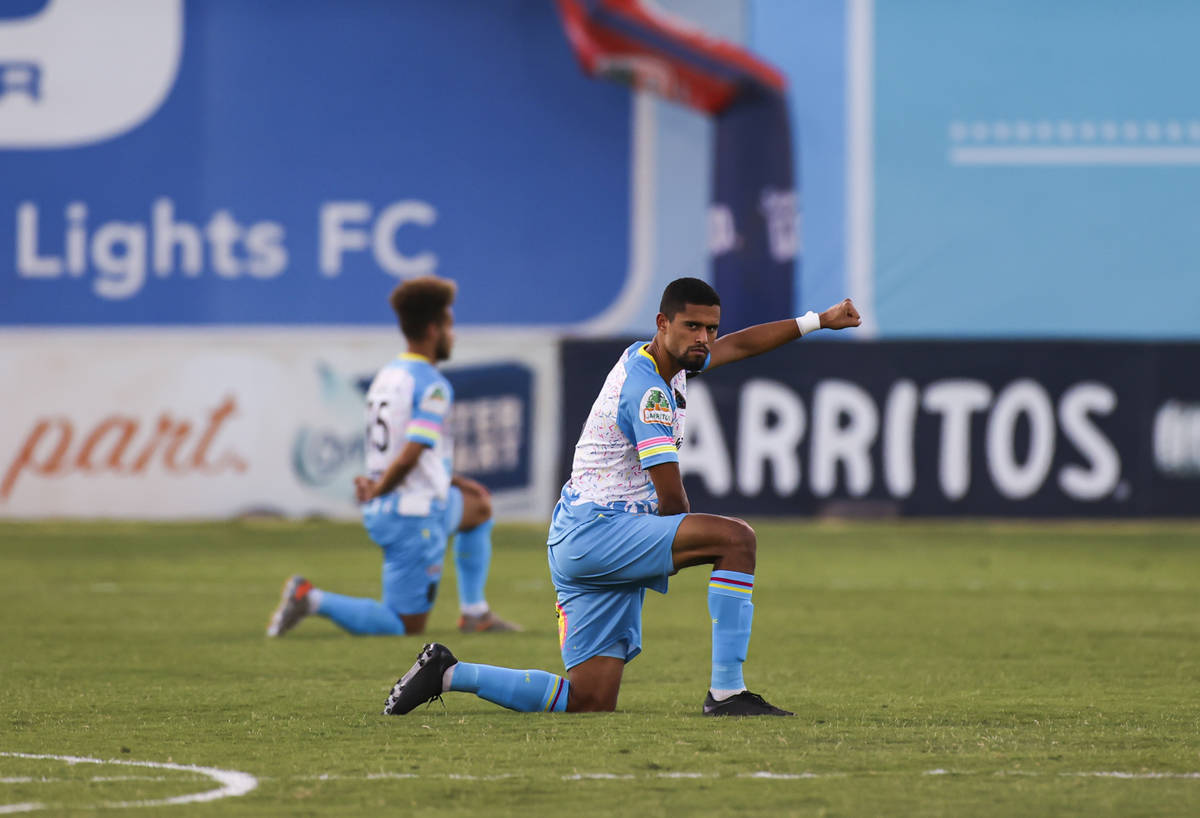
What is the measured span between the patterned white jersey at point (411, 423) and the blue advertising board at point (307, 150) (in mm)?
12289

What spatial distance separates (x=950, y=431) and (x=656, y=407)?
35.9 ft

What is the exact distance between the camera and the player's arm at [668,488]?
6.18 meters

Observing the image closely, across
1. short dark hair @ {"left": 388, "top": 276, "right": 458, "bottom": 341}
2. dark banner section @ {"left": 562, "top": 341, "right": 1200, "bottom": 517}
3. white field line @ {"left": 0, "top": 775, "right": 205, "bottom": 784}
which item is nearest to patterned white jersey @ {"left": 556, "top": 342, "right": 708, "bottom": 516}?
white field line @ {"left": 0, "top": 775, "right": 205, "bottom": 784}

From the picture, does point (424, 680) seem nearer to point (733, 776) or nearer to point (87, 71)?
point (733, 776)

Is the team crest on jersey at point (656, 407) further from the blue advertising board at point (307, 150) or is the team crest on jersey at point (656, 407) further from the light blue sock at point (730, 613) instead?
the blue advertising board at point (307, 150)

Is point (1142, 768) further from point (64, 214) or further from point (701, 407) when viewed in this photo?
point (64, 214)

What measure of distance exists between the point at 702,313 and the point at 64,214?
16.6 m

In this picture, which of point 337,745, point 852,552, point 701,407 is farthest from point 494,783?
point 701,407

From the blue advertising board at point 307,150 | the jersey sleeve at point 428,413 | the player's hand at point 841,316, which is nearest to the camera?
the player's hand at point 841,316

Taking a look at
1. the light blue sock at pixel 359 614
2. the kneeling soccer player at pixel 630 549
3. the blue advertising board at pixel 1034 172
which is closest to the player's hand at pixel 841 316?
the kneeling soccer player at pixel 630 549

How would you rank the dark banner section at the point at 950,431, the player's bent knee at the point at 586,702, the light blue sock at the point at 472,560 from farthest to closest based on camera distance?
1. the dark banner section at the point at 950,431
2. the light blue sock at the point at 472,560
3. the player's bent knee at the point at 586,702

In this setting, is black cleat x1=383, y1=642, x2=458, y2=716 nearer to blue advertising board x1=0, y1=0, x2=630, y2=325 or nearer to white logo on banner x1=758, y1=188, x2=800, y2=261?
white logo on banner x1=758, y1=188, x2=800, y2=261

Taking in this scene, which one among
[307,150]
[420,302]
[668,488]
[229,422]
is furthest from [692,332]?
[307,150]

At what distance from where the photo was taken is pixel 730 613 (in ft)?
20.3
